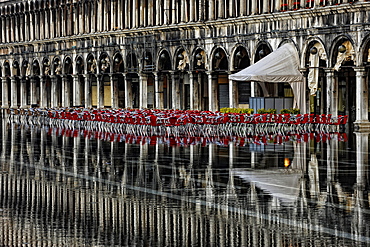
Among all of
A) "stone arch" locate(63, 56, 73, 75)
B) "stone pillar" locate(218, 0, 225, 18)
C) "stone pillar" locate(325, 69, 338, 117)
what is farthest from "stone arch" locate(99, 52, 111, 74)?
"stone pillar" locate(325, 69, 338, 117)

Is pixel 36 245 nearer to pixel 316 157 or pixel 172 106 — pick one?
pixel 316 157

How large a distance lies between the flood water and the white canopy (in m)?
11.7

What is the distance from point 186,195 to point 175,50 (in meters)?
46.6

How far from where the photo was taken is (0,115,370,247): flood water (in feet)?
49.0

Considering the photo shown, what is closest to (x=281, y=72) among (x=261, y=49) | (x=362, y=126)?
(x=362, y=126)

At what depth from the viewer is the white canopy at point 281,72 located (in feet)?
151

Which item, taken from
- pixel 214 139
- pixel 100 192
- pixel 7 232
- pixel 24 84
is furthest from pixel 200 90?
pixel 7 232

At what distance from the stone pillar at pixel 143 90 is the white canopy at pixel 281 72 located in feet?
66.2

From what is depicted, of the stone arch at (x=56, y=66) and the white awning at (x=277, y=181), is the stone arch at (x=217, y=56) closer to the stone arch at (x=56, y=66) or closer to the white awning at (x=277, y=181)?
the stone arch at (x=56, y=66)

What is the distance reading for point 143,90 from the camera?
7019 centimetres

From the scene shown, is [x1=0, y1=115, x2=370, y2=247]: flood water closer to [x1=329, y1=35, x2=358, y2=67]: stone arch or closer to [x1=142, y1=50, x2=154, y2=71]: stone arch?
[x1=329, y1=35, x2=358, y2=67]: stone arch

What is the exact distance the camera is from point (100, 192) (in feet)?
67.2

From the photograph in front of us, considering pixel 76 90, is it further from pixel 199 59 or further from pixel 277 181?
pixel 277 181

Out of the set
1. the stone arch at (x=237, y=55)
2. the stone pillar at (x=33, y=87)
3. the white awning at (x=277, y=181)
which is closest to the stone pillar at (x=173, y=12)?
the stone arch at (x=237, y=55)
